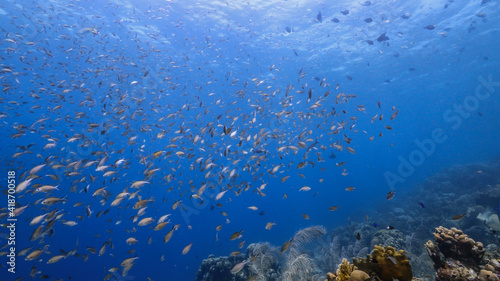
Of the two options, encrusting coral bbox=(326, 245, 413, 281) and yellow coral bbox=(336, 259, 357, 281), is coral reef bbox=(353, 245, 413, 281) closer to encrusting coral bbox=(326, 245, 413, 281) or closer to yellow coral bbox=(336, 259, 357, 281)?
encrusting coral bbox=(326, 245, 413, 281)

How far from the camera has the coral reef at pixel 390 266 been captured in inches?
124

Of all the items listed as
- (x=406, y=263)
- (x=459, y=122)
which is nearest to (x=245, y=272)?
(x=406, y=263)

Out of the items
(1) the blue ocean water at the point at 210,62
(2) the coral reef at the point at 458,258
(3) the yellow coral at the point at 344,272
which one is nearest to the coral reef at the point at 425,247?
(2) the coral reef at the point at 458,258

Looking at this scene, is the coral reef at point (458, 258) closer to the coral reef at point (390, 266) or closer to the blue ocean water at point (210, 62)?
the coral reef at point (390, 266)

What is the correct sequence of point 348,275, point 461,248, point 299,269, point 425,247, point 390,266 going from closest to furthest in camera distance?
point 390,266 → point 348,275 → point 461,248 → point 425,247 → point 299,269

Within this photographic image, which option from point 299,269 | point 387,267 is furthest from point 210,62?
point 387,267

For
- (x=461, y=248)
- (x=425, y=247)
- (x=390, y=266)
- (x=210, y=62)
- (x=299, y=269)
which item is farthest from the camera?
(x=210, y=62)

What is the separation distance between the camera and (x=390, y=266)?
3.20 meters

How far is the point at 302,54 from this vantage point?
2873cm

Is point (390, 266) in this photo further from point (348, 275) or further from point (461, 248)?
point (461, 248)

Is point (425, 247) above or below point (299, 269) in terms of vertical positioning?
below

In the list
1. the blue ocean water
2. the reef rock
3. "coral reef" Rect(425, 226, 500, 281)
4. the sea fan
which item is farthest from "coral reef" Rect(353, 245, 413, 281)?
the blue ocean water

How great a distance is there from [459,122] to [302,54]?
3701 inches

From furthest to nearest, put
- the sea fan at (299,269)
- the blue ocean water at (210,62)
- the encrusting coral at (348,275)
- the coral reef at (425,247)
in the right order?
the blue ocean water at (210,62)
the sea fan at (299,269)
the coral reef at (425,247)
the encrusting coral at (348,275)
